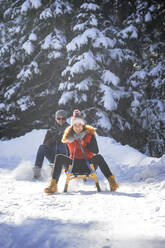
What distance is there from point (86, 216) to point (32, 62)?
35.1 ft

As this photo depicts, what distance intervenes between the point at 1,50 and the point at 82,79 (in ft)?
17.1

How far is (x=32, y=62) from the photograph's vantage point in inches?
487

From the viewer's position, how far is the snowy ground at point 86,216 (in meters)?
2.20

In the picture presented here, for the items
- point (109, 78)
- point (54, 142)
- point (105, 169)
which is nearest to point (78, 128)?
point (105, 169)

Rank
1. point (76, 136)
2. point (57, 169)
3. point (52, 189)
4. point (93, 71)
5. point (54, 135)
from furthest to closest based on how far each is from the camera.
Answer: point (93, 71)
point (54, 135)
point (76, 136)
point (57, 169)
point (52, 189)

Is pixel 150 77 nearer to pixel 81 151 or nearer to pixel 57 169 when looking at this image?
pixel 81 151

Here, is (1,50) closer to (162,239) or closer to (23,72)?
(23,72)

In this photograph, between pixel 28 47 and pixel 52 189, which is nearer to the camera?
pixel 52 189

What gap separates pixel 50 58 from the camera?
12.0 meters

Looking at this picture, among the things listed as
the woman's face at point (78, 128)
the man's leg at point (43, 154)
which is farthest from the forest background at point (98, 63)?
the woman's face at point (78, 128)

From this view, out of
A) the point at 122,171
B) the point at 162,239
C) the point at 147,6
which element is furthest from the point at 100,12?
the point at 162,239

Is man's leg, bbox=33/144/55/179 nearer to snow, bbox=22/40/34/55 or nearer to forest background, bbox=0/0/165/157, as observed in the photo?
forest background, bbox=0/0/165/157

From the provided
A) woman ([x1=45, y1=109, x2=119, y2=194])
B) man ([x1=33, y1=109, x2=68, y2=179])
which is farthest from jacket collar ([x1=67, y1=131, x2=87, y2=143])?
man ([x1=33, y1=109, x2=68, y2=179])

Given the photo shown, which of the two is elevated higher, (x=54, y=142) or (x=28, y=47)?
(x=28, y=47)
